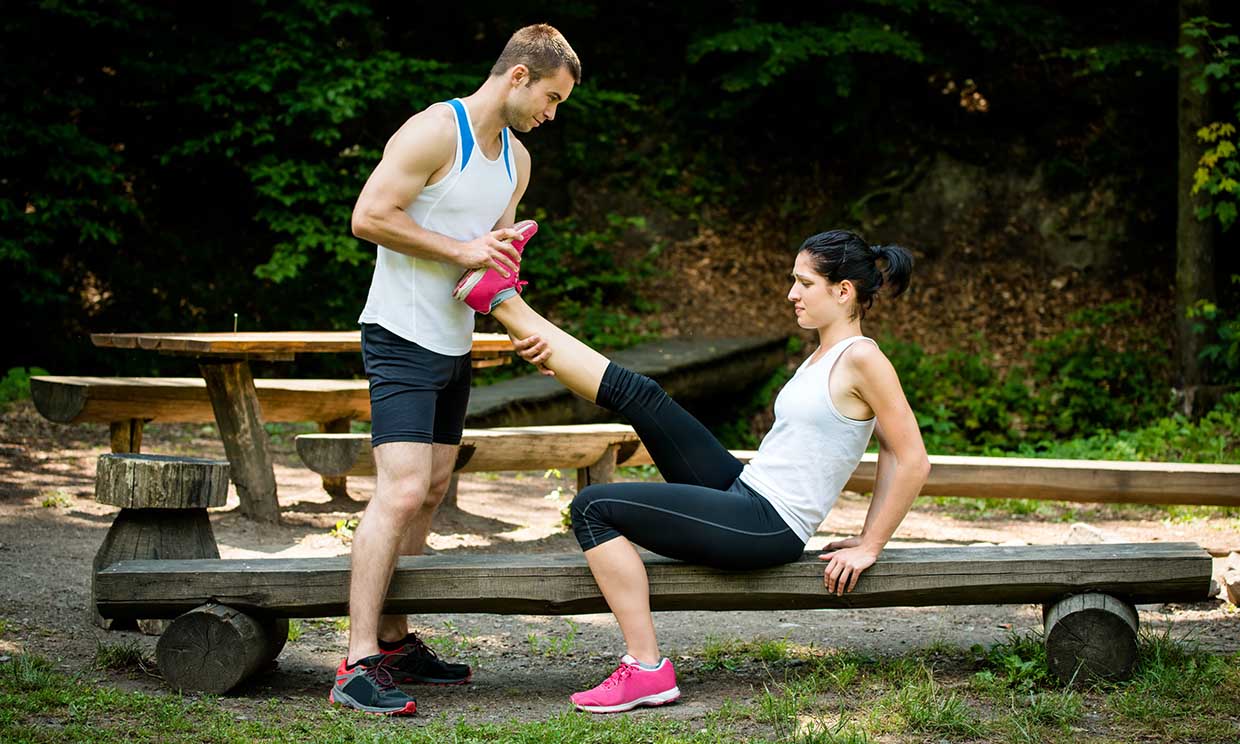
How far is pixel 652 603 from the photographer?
3797mm

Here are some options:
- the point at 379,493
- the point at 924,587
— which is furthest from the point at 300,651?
the point at 924,587

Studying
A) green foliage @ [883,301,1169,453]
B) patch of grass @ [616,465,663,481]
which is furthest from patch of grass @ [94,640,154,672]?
green foliage @ [883,301,1169,453]

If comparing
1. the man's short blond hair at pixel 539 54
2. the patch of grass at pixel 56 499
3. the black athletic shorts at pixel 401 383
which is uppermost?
the man's short blond hair at pixel 539 54

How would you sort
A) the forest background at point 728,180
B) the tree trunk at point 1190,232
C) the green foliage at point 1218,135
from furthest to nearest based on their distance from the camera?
the forest background at point 728,180 → the tree trunk at point 1190,232 → the green foliage at point 1218,135

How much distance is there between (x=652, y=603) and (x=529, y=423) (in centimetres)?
478

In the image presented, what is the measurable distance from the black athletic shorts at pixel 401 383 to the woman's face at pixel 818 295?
117 cm

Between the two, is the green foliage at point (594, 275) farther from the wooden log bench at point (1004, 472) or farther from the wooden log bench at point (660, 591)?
the wooden log bench at point (660, 591)

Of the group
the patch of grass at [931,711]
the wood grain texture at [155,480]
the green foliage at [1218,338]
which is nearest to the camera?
the patch of grass at [931,711]

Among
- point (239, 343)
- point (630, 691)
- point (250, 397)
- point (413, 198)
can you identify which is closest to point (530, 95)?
point (413, 198)

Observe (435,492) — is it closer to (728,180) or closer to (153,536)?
(153,536)

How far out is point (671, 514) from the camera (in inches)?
144

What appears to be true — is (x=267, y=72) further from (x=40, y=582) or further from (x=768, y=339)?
(x=40, y=582)

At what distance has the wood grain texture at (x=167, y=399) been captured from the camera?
613 cm

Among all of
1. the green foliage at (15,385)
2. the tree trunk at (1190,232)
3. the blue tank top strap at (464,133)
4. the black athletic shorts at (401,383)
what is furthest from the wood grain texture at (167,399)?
the tree trunk at (1190,232)
